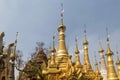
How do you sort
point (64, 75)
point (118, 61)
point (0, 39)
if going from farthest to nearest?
1. point (118, 61)
2. point (0, 39)
3. point (64, 75)

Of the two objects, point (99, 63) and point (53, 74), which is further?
point (99, 63)

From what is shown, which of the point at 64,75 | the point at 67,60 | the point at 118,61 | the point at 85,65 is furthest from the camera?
the point at 118,61

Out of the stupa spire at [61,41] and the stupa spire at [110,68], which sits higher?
the stupa spire at [61,41]

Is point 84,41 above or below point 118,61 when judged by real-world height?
above

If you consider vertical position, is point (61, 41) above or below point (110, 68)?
above

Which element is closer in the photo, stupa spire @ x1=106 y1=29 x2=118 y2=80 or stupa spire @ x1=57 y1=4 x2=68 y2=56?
stupa spire @ x1=57 y1=4 x2=68 y2=56

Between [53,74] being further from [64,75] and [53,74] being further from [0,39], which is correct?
[0,39]

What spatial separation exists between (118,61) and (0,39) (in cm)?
1593

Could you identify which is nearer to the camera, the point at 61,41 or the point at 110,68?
the point at 61,41

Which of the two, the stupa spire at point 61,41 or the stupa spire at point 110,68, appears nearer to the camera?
the stupa spire at point 61,41

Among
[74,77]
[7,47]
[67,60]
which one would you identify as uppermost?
[7,47]

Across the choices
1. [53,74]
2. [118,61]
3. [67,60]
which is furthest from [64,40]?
[118,61]

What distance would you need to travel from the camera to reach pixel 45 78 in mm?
21328

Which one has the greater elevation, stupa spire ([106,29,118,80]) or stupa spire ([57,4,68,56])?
stupa spire ([57,4,68,56])
